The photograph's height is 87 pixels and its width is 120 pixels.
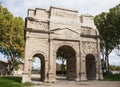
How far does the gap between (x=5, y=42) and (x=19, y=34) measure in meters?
3.46

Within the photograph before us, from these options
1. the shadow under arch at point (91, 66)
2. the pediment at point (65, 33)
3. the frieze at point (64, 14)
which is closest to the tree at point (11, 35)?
the frieze at point (64, 14)

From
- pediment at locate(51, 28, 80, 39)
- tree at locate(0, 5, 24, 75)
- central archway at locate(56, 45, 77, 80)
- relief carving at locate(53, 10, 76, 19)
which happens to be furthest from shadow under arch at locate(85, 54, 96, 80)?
tree at locate(0, 5, 24, 75)

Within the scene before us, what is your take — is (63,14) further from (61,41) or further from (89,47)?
(89,47)

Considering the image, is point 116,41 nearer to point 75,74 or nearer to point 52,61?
point 75,74

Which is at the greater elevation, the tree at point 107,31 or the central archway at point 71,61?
the tree at point 107,31

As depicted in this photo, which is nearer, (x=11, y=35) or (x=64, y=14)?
(x=64, y=14)

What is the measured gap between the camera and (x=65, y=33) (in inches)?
959

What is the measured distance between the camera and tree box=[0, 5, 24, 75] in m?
32.1

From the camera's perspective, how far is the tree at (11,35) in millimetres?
32122

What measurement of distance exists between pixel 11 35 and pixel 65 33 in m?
12.6

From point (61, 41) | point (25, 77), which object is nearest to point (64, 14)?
point (61, 41)

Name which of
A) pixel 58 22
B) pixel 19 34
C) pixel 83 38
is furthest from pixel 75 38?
pixel 19 34

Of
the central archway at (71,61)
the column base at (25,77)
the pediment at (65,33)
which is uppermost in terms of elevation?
the pediment at (65,33)

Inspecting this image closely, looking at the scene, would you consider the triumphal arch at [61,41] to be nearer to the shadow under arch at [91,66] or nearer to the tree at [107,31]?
the shadow under arch at [91,66]
